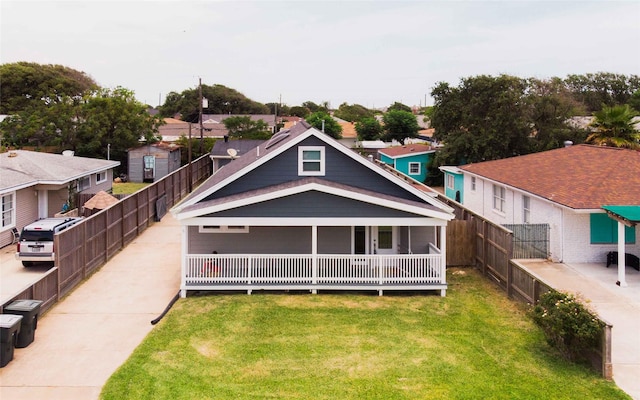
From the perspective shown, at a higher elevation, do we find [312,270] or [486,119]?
[486,119]

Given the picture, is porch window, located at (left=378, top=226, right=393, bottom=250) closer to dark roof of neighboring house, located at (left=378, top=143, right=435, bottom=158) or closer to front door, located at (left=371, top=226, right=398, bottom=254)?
front door, located at (left=371, top=226, right=398, bottom=254)

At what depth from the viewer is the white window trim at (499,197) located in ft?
79.0

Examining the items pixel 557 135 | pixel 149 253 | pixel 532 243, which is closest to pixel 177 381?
pixel 149 253

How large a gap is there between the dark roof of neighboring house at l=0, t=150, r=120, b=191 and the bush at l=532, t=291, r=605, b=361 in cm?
1904

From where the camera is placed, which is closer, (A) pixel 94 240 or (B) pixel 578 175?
(A) pixel 94 240

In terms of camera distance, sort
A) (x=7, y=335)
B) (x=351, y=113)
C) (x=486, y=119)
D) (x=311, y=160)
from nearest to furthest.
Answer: (x=7, y=335)
(x=311, y=160)
(x=486, y=119)
(x=351, y=113)

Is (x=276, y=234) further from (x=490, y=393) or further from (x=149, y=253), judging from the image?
(x=490, y=393)

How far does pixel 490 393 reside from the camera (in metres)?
9.41

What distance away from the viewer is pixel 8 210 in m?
21.3

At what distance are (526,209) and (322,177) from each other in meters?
9.07

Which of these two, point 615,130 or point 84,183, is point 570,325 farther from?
point 84,183

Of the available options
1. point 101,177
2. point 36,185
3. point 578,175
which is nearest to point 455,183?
point 578,175

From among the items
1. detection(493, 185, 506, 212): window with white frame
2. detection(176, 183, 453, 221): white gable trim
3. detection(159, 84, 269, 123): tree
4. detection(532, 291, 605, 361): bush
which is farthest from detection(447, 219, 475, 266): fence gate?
detection(159, 84, 269, 123): tree

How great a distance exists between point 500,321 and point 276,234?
25.3 feet
